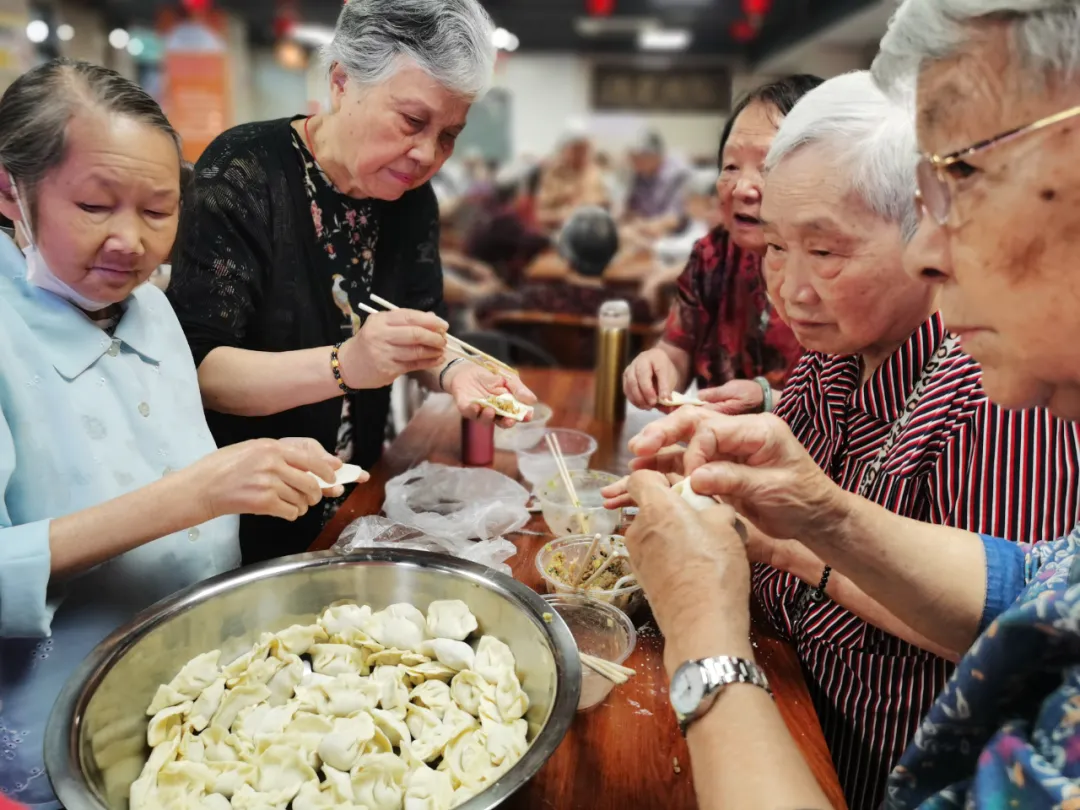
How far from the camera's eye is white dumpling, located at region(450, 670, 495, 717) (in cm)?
130

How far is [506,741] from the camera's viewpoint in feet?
3.96

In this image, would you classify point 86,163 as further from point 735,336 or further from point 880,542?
point 735,336

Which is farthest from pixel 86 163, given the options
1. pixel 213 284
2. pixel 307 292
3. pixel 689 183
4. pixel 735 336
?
pixel 689 183

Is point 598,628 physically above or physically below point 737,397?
below

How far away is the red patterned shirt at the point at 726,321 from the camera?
2.75 meters

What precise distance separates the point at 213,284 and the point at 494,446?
1.01 m

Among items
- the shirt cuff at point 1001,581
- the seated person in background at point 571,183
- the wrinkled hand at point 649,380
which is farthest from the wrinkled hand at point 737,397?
the seated person in background at point 571,183

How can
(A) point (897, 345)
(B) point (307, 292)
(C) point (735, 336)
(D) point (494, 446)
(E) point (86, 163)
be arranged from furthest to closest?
(C) point (735, 336)
(D) point (494, 446)
(B) point (307, 292)
(A) point (897, 345)
(E) point (86, 163)

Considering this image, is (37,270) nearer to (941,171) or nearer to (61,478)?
(61,478)

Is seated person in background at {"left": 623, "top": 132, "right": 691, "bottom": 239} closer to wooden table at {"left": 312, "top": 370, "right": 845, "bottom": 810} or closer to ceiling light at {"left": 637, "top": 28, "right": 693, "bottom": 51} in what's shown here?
ceiling light at {"left": 637, "top": 28, "right": 693, "bottom": 51}

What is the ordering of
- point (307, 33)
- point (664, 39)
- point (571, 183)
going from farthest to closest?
point (664, 39) < point (307, 33) < point (571, 183)

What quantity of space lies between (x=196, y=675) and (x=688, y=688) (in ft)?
2.94

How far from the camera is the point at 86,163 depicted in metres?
1.39

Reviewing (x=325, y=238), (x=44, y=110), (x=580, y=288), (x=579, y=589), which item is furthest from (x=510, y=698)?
(x=580, y=288)
